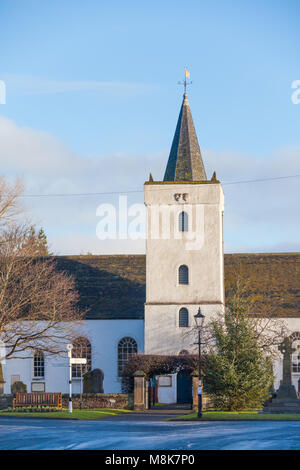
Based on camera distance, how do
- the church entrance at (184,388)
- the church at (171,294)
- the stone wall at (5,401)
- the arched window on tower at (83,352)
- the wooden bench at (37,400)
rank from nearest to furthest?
the wooden bench at (37,400) < the stone wall at (5,401) < the church entrance at (184,388) < the church at (171,294) < the arched window on tower at (83,352)

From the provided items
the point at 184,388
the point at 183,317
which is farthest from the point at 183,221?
the point at 184,388

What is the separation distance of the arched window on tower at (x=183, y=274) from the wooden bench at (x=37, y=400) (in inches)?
506

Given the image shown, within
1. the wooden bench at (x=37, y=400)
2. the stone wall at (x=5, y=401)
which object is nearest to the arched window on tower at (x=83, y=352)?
the stone wall at (x=5, y=401)

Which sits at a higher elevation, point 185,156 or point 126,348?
point 185,156

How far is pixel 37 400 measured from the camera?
1581 inches

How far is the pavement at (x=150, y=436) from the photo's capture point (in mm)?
19656

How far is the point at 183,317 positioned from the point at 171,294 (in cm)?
163

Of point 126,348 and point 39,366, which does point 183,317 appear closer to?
point 126,348

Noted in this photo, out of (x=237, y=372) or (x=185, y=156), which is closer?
(x=237, y=372)

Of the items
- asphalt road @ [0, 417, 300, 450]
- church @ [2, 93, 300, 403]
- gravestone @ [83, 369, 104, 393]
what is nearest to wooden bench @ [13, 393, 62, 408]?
gravestone @ [83, 369, 104, 393]

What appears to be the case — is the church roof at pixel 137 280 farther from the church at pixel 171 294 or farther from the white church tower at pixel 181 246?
the white church tower at pixel 181 246

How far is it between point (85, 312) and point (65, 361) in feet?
12.1

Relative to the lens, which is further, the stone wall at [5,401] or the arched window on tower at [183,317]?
the arched window on tower at [183,317]

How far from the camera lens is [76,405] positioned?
1635 inches
